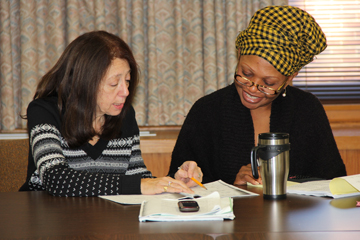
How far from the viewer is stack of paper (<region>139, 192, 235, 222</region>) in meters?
1.02

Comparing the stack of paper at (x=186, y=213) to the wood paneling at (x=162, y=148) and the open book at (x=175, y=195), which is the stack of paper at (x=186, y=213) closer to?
the open book at (x=175, y=195)

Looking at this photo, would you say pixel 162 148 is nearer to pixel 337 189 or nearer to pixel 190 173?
pixel 190 173

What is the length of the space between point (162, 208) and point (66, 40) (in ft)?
6.65

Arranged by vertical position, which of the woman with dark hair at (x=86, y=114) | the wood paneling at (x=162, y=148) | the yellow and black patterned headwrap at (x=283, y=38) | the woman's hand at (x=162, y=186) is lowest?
the wood paneling at (x=162, y=148)

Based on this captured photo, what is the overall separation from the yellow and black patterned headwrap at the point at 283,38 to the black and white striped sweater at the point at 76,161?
0.69 m

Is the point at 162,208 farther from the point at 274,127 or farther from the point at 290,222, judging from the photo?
the point at 274,127

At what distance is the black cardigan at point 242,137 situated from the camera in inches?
73.4

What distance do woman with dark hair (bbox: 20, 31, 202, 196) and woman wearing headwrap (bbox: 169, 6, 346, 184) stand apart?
305mm

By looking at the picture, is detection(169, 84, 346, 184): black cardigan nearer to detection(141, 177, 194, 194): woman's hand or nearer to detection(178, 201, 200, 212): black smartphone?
detection(141, 177, 194, 194): woman's hand

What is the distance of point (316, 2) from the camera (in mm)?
3041

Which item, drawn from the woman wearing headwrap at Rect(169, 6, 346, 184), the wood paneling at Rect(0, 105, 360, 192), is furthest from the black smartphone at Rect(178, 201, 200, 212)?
the wood paneling at Rect(0, 105, 360, 192)

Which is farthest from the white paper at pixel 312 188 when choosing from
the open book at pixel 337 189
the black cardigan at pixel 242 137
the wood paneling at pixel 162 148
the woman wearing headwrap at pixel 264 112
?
the wood paneling at pixel 162 148

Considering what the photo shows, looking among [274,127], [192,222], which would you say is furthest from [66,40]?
[192,222]

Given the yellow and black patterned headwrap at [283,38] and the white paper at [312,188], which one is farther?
the yellow and black patterned headwrap at [283,38]
